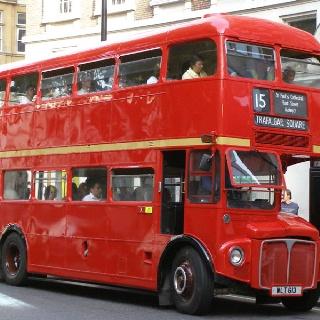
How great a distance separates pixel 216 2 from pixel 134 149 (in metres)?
10.7

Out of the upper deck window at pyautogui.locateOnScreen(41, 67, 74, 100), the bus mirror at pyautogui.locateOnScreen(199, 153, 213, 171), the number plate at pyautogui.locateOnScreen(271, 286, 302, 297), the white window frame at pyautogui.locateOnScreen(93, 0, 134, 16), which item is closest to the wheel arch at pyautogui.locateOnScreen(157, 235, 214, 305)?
the bus mirror at pyautogui.locateOnScreen(199, 153, 213, 171)

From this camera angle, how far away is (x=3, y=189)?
1614cm

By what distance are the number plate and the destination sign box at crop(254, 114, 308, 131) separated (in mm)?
2288

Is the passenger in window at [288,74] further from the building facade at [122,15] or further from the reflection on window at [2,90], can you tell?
the building facade at [122,15]

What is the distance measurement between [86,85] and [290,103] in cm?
388

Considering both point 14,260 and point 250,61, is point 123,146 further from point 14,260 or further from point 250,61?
point 14,260

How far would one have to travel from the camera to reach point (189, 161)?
1162 centimetres

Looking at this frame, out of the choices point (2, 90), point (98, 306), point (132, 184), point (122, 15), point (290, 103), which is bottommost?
point (98, 306)

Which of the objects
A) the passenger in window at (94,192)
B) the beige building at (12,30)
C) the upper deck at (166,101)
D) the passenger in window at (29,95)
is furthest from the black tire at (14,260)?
the beige building at (12,30)

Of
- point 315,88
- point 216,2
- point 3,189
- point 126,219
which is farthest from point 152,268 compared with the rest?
point 216,2

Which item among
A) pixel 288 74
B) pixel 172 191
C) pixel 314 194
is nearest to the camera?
pixel 288 74

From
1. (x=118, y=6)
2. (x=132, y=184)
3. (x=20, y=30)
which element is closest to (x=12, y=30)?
(x=20, y=30)

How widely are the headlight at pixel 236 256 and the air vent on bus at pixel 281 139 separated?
1597mm

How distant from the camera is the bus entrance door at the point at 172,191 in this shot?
11969 millimetres
